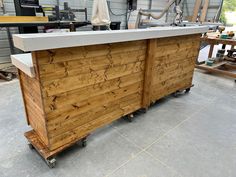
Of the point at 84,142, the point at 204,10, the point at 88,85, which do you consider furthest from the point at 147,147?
the point at 204,10

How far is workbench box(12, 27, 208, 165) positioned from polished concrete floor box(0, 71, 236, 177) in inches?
6.2

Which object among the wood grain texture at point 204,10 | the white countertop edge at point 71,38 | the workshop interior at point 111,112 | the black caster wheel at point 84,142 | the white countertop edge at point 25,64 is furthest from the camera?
the wood grain texture at point 204,10

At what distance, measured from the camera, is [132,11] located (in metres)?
7.09

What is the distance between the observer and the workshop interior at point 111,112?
4.30ft

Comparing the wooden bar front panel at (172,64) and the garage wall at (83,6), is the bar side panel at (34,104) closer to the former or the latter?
the wooden bar front panel at (172,64)

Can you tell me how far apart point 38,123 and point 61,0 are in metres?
4.60

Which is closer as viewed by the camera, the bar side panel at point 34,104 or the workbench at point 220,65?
the bar side panel at point 34,104

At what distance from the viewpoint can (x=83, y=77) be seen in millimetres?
1448

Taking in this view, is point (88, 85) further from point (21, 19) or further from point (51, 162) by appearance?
point (21, 19)

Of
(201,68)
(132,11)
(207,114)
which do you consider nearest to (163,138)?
(207,114)

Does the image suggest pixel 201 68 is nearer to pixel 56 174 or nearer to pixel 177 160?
pixel 177 160

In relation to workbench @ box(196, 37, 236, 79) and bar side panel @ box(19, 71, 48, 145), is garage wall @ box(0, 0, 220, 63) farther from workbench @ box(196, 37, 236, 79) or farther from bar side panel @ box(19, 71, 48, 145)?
workbench @ box(196, 37, 236, 79)

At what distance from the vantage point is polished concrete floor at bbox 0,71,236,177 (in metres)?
1.45

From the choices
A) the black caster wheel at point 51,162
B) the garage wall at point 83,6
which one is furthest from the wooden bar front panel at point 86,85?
the garage wall at point 83,6
